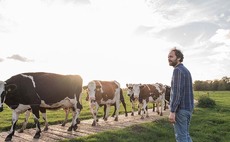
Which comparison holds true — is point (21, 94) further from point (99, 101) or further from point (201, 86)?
point (201, 86)

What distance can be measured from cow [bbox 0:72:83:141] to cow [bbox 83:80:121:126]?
2.02 metres

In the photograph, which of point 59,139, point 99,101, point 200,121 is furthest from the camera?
point 200,121

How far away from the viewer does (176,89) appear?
A: 7.93 metres

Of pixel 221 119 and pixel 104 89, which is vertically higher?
pixel 104 89

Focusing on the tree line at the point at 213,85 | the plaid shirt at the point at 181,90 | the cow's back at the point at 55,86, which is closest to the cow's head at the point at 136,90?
the cow's back at the point at 55,86

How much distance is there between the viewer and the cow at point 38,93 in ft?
42.1

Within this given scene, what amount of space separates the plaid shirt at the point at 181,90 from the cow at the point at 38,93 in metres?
7.07

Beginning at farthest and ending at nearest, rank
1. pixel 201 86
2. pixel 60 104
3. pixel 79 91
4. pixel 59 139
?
pixel 201 86, pixel 79 91, pixel 60 104, pixel 59 139

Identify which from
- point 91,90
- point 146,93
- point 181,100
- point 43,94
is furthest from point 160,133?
point 181,100

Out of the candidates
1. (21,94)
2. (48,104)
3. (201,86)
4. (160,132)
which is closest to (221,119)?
(160,132)

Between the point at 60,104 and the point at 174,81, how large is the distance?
8145 millimetres

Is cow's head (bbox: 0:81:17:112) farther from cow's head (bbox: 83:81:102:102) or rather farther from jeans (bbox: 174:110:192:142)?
jeans (bbox: 174:110:192:142)

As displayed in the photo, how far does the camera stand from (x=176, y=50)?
820 centimetres

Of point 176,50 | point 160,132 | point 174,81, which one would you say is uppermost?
point 176,50
